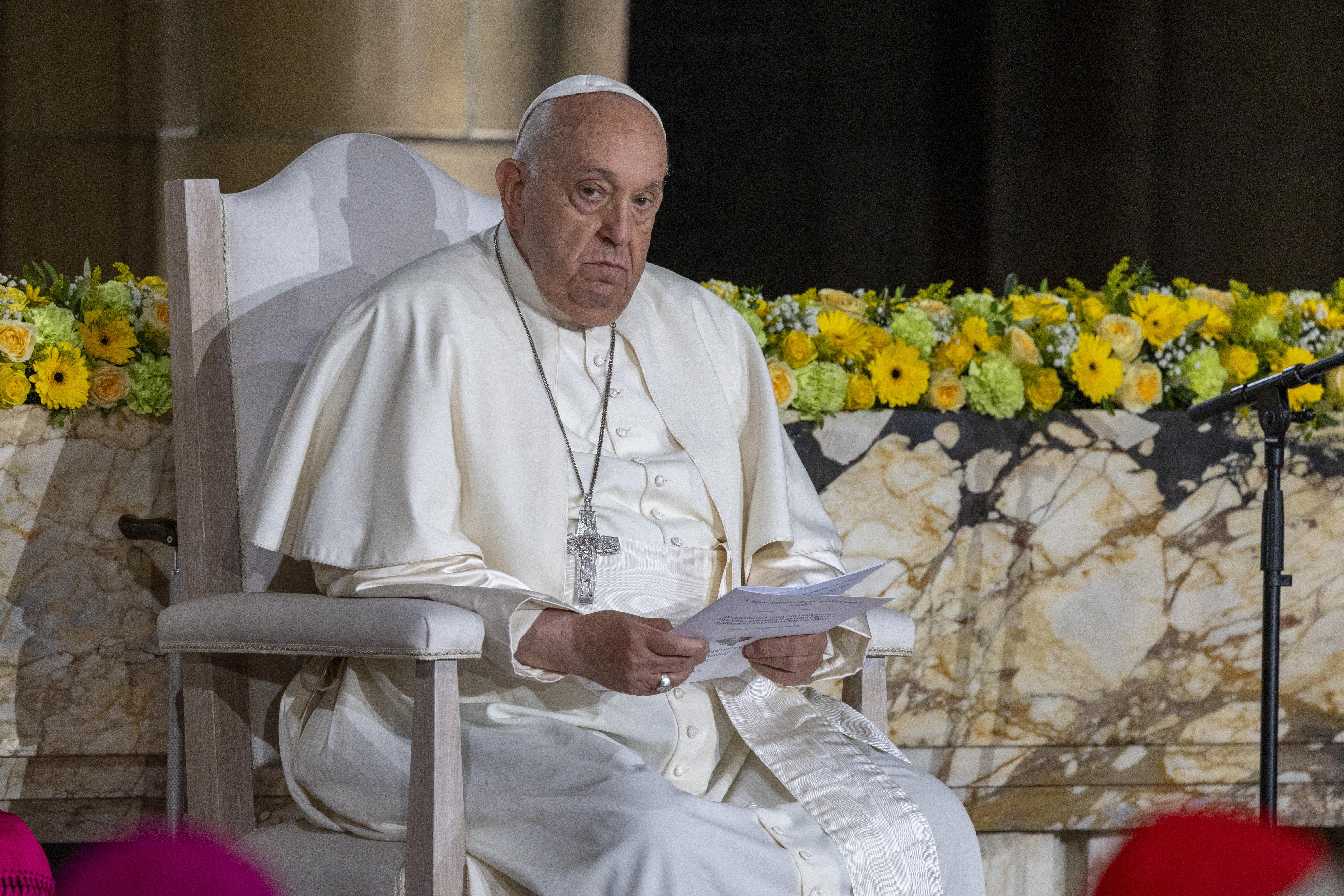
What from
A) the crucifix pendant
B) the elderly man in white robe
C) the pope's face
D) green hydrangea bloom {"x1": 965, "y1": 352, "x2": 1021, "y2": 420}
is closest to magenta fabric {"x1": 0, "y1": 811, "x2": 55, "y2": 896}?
the elderly man in white robe

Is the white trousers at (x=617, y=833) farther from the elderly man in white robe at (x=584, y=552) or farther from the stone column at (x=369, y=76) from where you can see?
the stone column at (x=369, y=76)

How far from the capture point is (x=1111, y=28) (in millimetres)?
6621

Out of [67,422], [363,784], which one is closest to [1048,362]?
[363,784]

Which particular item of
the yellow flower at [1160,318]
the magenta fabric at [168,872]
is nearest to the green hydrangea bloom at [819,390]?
the yellow flower at [1160,318]

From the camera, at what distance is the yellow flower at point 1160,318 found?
348cm

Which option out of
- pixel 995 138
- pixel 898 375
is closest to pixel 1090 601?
pixel 898 375

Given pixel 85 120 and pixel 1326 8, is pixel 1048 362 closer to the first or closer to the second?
pixel 1326 8

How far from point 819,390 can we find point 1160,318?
865 millimetres

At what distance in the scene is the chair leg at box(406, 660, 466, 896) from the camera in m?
1.94

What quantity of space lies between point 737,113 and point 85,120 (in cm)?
290

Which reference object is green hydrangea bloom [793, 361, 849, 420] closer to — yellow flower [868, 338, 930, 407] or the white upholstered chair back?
yellow flower [868, 338, 930, 407]

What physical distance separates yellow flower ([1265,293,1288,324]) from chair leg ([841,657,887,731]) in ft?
5.57

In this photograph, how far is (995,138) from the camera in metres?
6.62

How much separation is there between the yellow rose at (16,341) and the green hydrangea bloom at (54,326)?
0.03 m
